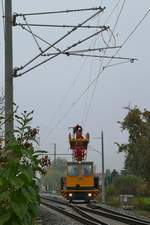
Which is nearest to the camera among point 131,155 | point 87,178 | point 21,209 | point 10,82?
point 21,209

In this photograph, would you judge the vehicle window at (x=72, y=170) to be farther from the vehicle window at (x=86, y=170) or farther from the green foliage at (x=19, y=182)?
the green foliage at (x=19, y=182)

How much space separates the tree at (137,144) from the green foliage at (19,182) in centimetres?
4426

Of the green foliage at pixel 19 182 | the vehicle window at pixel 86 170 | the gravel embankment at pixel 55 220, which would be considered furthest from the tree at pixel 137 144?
the green foliage at pixel 19 182

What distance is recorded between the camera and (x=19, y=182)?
23.1 feet

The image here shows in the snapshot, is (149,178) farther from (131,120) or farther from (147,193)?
(147,193)

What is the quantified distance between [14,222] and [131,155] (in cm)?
5252

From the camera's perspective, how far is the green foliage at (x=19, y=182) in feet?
22.9

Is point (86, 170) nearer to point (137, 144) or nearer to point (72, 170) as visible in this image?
point (72, 170)

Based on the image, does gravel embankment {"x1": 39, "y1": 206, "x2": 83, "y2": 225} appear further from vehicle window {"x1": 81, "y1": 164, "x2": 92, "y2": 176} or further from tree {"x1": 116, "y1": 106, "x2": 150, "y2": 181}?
tree {"x1": 116, "y1": 106, "x2": 150, "y2": 181}

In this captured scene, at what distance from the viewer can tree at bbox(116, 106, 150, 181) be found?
172ft

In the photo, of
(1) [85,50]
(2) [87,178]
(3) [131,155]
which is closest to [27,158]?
(1) [85,50]

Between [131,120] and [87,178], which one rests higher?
[131,120]

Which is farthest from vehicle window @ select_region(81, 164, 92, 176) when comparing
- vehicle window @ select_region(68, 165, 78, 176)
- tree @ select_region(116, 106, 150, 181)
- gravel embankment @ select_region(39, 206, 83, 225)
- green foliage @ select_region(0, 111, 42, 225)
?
green foliage @ select_region(0, 111, 42, 225)

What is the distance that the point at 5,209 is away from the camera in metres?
7.07
